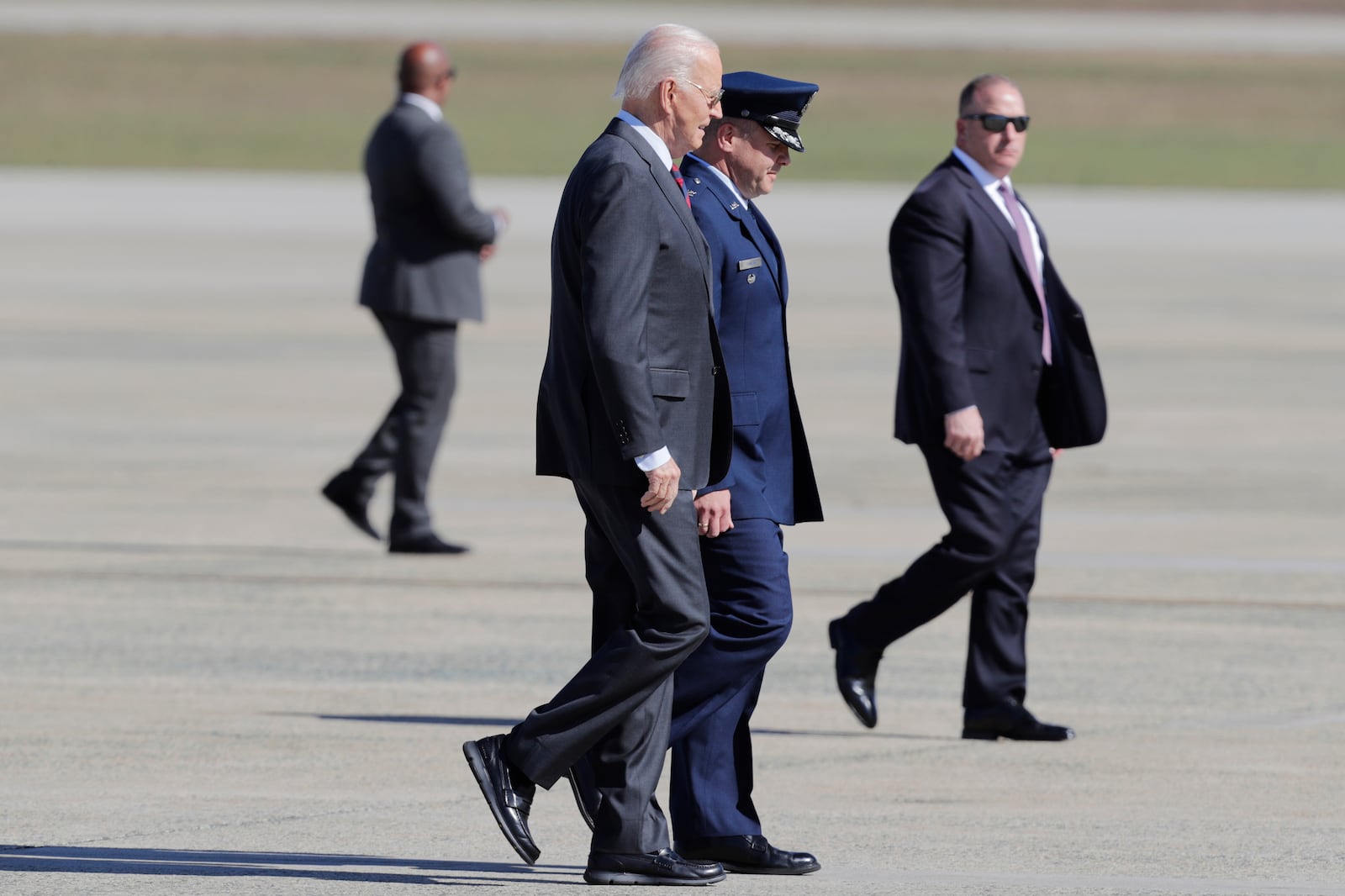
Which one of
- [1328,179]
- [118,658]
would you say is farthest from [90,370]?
[1328,179]

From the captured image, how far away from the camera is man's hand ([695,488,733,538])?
587cm

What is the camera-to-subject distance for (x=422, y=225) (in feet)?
36.0

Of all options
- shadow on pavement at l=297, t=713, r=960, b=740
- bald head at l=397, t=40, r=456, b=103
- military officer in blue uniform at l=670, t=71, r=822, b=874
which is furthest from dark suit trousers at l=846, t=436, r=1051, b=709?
bald head at l=397, t=40, r=456, b=103

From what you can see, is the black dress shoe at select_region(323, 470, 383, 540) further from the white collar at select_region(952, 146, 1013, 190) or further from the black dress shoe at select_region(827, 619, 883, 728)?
the white collar at select_region(952, 146, 1013, 190)

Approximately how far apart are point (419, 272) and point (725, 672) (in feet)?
16.6

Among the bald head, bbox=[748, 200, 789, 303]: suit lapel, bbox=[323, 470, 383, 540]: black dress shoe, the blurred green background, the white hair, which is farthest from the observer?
the blurred green background

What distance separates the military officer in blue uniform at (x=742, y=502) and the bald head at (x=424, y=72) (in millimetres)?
4883

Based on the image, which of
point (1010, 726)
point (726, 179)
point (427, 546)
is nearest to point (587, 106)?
point (427, 546)

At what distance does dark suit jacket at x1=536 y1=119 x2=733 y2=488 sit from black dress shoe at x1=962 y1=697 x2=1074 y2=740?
2.06 m

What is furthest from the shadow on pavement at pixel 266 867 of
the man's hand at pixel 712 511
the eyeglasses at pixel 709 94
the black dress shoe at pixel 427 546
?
the black dress shoe at pixel 427 546

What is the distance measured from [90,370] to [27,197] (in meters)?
16.2

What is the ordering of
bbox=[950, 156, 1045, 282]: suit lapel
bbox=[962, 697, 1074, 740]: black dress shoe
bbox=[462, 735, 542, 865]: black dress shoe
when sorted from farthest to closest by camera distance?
1. bbox=[950, 156, 1045, 282]: suit lapel
2. bbox=[962, 697, 1074, 740]: black dress shoe
3. bbox=[462, 735, 542, 865]: black dress shoe

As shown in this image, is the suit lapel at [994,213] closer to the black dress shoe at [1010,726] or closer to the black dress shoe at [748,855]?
the black dress shoe at [1010,726]

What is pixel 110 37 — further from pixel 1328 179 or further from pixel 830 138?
pixel 1328 179
